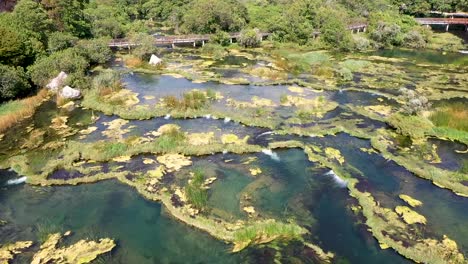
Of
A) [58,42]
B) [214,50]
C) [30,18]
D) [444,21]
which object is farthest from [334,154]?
Answer: [444,21]

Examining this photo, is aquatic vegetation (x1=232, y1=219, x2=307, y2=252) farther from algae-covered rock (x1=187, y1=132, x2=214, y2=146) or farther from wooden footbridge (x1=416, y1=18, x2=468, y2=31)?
wooden footbridge (x1=416, y1=18, x2=468, y2=31)

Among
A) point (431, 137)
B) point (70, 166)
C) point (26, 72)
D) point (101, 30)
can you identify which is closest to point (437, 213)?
point (431, 137)

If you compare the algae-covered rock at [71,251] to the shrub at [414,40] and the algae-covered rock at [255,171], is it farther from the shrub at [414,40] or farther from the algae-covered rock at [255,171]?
the shrub at [414,40]

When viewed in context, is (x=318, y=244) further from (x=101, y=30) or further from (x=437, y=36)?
(x=437, y=36)

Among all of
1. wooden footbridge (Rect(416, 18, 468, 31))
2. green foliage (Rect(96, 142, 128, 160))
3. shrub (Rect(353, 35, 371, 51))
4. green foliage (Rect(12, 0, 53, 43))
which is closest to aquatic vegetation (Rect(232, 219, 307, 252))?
green foliage (Rect(96, 142, 128, 160))

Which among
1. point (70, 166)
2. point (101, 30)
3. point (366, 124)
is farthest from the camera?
point (101, 30)

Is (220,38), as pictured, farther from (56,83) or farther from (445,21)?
(445,21)
